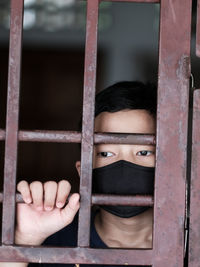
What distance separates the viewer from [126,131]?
115 centimetres

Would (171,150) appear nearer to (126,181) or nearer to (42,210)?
(126,181)

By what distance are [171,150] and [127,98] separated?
1.38 ft

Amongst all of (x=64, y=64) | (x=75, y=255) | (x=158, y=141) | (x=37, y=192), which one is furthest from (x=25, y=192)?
(x=64, y=64)

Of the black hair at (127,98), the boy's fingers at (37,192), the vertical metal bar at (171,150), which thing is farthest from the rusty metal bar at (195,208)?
the black hair at (127,98)

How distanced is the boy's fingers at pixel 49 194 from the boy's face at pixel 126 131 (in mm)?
277

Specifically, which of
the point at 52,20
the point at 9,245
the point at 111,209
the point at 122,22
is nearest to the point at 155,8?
the point at 122,22

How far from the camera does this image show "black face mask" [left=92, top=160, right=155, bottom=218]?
0.96 meters

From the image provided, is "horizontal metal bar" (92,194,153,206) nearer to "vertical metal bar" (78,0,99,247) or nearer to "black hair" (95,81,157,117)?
"vertical metal bar" (78,0,99,247)

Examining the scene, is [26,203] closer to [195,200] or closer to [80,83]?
[195,200]

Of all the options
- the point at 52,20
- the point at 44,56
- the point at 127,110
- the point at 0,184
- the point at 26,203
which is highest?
the point at 52,20

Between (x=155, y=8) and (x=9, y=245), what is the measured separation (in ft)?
9.66

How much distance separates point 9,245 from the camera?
A: 812 millimetres

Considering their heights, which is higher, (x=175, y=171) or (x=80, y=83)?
(x=80, y=83)

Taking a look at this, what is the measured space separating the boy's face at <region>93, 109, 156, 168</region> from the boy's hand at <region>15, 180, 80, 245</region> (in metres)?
0.26
